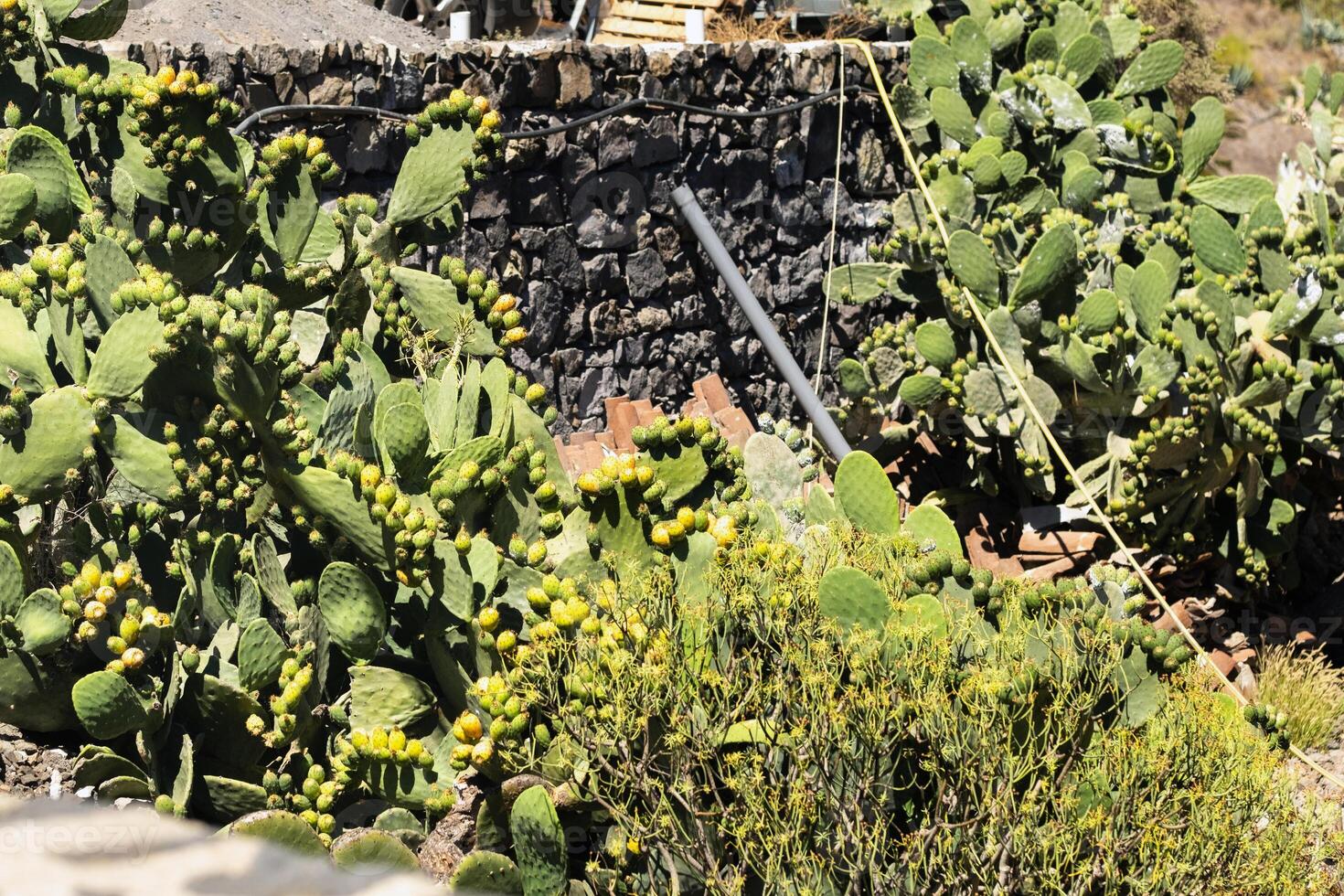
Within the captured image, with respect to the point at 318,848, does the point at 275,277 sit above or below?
above

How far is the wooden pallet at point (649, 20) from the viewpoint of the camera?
7.44 metres

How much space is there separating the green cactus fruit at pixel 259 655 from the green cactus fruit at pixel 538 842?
1.74 ft

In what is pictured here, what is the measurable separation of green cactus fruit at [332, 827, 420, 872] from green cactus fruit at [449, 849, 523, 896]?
3.5 inches

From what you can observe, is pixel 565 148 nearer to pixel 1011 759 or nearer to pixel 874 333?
pixel 874 333

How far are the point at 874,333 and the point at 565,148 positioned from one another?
150 cm

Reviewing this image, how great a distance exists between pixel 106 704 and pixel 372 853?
21.6 inches

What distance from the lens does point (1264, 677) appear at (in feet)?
14.6

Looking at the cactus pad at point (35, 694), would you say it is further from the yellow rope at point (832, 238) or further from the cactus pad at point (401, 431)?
the yellow rope at point (832, 238)

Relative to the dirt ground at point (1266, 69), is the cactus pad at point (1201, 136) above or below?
above

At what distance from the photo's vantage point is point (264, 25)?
18.5 feet

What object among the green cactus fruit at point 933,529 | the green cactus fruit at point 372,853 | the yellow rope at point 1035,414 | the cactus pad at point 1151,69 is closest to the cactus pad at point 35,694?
the green cactus fruit at point 372,853

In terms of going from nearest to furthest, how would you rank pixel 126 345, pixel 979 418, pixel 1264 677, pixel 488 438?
pixel 126 345, pixel 488 438, pixel 1264 677, pixel 979 418

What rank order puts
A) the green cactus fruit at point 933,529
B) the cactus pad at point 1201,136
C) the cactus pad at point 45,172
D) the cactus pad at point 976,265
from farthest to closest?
the cactus pad at point 1201,136 → the cactus pad at point 976,265 → the green cactus fruit at point 933,529 → the cactus pad at point 45,172

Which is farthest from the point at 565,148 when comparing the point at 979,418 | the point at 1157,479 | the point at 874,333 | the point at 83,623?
the point at 83,623
